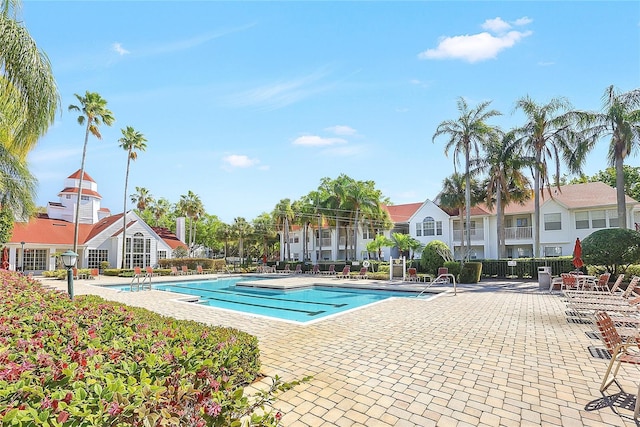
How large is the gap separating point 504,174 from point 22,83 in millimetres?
26285

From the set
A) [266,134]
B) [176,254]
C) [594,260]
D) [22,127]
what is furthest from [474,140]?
[176,254]

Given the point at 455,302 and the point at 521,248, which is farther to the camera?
the point at 521,248

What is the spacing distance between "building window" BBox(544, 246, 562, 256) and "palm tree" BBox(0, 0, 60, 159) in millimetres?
33600

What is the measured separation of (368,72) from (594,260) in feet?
43.6

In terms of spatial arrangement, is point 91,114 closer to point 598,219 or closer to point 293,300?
point 293,300

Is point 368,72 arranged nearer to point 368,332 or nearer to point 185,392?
point 368,332

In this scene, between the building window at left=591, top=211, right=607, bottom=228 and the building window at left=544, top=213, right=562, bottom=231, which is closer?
the building window at left=591, top=211, right=607, bottom=228

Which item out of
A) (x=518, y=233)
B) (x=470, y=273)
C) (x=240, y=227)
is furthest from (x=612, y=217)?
(x=240, y=227)

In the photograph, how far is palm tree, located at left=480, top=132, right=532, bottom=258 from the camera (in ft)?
77.0

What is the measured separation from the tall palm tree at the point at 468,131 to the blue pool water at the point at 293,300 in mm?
10750

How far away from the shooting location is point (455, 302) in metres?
11.9

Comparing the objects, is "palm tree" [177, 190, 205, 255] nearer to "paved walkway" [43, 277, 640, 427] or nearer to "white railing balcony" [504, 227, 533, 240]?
"white railing balcony" [504, 227, 533, 240]

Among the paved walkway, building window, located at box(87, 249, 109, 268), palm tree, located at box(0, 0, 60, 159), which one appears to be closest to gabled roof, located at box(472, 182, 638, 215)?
the paved walkway

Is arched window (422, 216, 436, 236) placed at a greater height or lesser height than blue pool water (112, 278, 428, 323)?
greater
